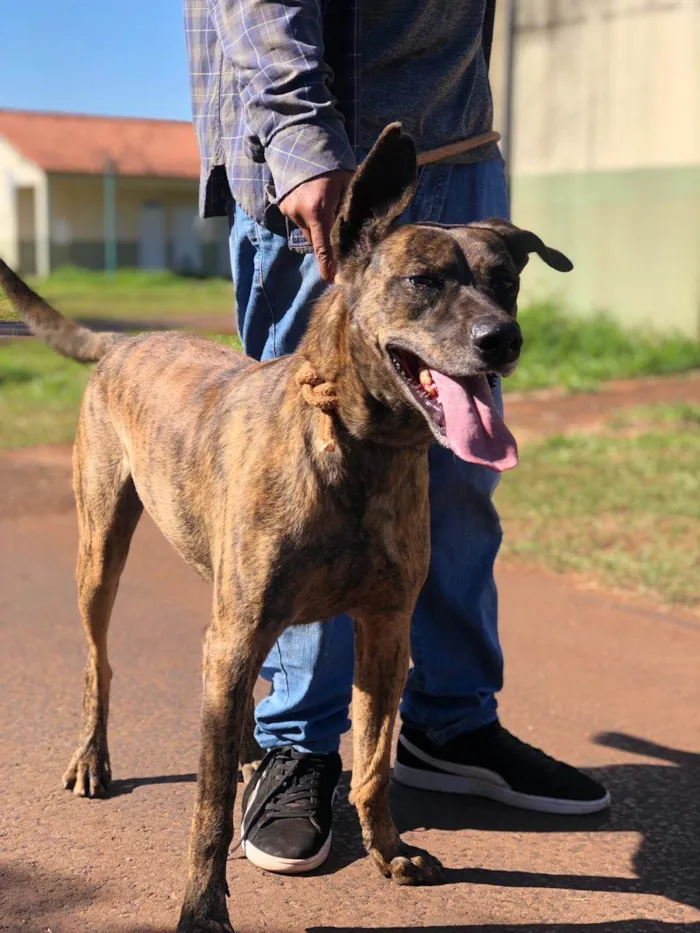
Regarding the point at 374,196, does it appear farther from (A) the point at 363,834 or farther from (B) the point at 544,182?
(B) the point at 544,182

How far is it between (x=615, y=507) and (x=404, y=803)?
11.2ft

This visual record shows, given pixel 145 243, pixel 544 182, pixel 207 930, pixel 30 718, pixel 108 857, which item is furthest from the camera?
pixel 145 243

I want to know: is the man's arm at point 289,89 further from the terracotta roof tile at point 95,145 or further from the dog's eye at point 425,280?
the terracotta roof tile at point 95,145

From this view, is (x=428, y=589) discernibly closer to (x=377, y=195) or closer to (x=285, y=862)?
(x=285, y=862)

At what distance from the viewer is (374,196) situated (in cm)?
254

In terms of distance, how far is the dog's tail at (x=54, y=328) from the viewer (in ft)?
11.9

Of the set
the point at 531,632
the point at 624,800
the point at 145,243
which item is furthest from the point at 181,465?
the point at 145,243

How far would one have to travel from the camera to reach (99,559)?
3309 mm

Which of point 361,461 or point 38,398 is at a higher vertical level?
point 361,461

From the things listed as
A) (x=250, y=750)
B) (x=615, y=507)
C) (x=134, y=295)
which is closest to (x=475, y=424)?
(x=250, y=750)

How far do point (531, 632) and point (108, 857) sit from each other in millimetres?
2257

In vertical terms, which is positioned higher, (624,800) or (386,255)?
(386,255)

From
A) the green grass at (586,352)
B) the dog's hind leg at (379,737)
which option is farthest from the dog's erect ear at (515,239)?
the green grass at (586,352)

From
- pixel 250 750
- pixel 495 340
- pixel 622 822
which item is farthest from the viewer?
pixel 250 750
